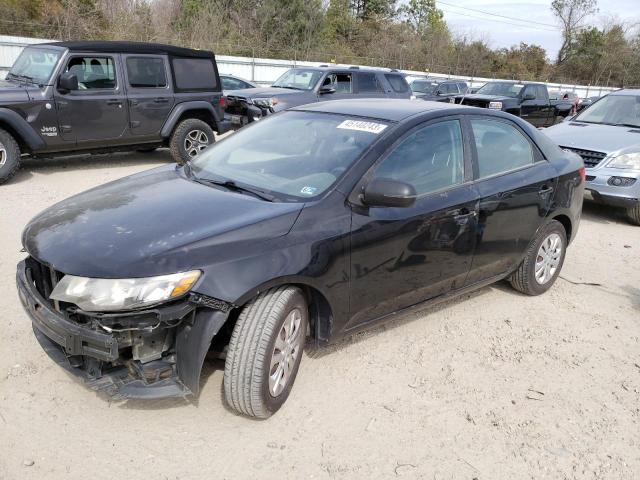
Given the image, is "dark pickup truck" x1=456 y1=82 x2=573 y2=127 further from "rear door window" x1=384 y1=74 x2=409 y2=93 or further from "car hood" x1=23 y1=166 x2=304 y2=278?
"car hood" x1=23 y1=166 x2=304 y2=278

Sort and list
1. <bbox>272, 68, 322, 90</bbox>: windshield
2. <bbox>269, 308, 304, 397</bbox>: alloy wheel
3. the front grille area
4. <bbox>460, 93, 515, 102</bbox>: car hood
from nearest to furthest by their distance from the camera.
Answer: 1. <bbox>269, 308, 304, 397</bbox>: alloy wheel
2. the front grille area
3. <bbox>272, 68, 322, 90</bbox>: windshield
4. <bbox>460, 93, 515, 102</bbox>: car hood

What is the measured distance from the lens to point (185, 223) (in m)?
2.86

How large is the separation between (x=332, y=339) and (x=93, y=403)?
1.38 m

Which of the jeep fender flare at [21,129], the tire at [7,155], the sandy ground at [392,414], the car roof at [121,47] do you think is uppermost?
the car roof at [121,47]

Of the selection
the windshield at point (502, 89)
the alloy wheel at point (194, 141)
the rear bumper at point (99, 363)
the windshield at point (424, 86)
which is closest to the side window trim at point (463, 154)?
the rear bumper at point (99, 363)

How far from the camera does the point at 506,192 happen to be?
13.3 feet

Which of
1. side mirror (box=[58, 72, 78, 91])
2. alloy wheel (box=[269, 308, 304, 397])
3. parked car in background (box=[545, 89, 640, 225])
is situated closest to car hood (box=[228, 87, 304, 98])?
side mirror (box=[58, 72, 78, 91])

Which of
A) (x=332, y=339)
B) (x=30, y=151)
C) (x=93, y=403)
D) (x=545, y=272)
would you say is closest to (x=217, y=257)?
(x=332, y=339)

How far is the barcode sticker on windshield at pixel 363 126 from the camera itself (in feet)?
11.6

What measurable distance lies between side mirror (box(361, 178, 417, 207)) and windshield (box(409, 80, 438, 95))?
15849mm

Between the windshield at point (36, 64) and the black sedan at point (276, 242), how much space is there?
519cm

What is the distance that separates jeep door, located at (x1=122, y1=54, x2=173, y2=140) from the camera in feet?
28.1

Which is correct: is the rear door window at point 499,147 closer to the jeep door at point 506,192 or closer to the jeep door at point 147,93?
the jeep door at point 506,192

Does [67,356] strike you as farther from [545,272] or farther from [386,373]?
[545,272]
